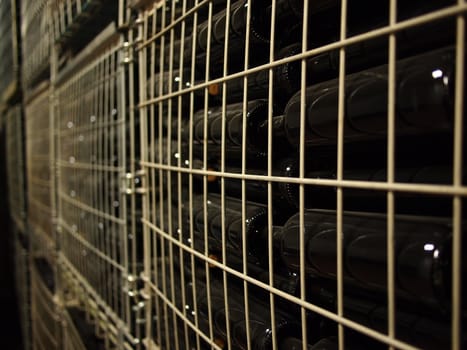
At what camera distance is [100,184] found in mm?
1172

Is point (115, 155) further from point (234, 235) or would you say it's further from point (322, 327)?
point (322, 327)

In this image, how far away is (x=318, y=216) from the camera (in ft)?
1.57

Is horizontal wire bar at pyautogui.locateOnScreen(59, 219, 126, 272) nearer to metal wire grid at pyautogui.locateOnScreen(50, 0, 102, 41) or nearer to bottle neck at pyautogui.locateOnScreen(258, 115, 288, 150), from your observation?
bottle neck at pyautogui.locateOnScreen(258, 115, 288, 150)

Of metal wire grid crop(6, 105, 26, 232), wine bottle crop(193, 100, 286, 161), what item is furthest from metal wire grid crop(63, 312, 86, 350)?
metal wire grid crop(6, 105, 26, 232)

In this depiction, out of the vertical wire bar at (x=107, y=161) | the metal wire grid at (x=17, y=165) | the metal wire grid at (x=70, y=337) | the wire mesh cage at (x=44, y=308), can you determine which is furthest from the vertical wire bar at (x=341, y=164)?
the metal wire grid at (x=17, y=165)

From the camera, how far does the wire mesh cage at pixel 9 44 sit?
2596mm

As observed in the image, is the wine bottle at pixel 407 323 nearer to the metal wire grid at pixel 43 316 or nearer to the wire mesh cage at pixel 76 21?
the wire mesh cage at pixel 76 21

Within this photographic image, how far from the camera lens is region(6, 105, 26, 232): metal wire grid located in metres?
2.72

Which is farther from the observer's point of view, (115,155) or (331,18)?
(115,155)

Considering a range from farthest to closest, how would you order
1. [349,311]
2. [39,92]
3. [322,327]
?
[39,92] → [322,327] → [349,311]

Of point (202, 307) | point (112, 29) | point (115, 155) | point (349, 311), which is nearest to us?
point (349, 311)

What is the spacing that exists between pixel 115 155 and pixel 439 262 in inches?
36.5

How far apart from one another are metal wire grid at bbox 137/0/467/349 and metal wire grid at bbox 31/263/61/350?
3.62 feet

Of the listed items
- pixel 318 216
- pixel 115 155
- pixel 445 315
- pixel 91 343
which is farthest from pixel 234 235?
pixel 91 343
